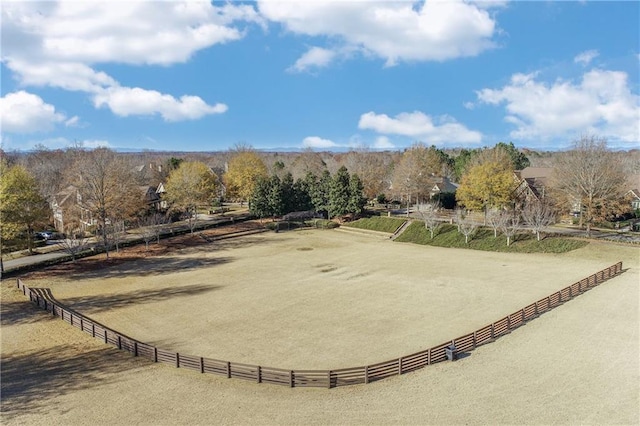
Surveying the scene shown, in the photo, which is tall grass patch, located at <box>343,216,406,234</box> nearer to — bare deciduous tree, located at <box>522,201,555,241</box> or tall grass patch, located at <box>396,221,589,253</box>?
tall grass patch, located at <box>396,221,589,253</box>

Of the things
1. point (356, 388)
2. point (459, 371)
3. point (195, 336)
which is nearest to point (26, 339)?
point (195, 336)

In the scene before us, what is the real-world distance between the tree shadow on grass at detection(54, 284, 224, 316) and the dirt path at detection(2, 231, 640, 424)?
0.20 metres

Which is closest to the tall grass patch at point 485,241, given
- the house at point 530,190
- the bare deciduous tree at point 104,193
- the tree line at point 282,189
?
the tree line at point 282,189

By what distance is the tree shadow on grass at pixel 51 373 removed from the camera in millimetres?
20516

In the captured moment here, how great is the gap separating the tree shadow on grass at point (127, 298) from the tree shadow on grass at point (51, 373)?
25.8 feet

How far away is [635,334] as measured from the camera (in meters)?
26.8

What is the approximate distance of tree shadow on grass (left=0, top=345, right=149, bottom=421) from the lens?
20516mm

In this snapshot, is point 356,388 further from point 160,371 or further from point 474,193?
point 474,193

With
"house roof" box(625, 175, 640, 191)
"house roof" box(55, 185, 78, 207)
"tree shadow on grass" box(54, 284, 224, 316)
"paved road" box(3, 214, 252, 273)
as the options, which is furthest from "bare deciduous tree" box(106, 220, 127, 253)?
"house roof" box(625, 175, 640, 191)

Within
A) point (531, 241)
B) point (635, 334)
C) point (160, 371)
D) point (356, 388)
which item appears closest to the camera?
point (356, 388)

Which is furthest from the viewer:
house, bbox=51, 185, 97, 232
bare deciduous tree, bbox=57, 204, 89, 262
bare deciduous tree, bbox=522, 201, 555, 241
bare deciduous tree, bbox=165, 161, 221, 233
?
bare deciduous tree, bbox=165, 161, 221, 233

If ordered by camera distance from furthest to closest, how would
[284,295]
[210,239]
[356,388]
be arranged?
1. [210,239]
2. [284,295]
3. [356,388]

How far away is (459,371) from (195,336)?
1685 cm

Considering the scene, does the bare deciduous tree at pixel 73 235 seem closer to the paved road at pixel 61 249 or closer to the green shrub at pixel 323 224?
the paved road at pixel 61 249
